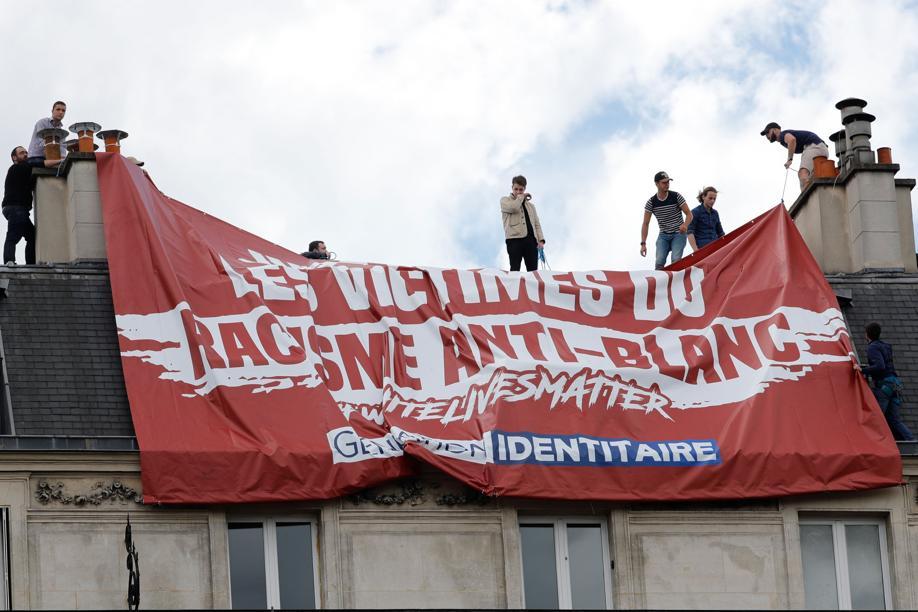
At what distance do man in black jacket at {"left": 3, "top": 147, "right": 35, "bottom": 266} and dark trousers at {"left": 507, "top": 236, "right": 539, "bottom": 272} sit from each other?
704cm

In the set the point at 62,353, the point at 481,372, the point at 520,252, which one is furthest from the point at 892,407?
the point at 62,353

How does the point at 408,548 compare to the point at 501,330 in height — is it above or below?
below

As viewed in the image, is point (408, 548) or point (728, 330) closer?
point (408, 548)

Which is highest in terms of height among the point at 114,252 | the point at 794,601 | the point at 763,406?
the point at 114,252

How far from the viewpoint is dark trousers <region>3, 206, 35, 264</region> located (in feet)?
132

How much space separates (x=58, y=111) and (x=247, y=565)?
9.76 meters

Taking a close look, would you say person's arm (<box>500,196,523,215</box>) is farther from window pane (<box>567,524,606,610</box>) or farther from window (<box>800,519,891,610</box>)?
window (<box>800,519,891,610</box>)

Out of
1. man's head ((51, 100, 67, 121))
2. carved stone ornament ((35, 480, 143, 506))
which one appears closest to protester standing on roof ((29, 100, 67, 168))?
man's head ((51, 100, 67, 121))

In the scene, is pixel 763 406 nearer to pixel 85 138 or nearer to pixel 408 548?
pixel 408 548

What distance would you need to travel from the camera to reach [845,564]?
35594mm

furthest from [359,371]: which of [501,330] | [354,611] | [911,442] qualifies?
[911,442]

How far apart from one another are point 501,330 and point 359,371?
6.94 feet

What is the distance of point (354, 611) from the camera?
32.9 metres

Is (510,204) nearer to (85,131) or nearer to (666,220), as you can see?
(666,220)
